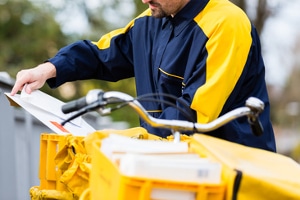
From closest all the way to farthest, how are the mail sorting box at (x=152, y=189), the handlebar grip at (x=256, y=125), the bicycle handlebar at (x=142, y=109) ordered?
the mail sorting box at (x=152, y=189), the bicycle handlebar at (x=142, y=109), the handlebar grip at (x=256, y=125)

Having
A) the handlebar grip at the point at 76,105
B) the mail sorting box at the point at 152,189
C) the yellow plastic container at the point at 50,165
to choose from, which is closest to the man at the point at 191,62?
the yellow plastic container at the point at 50,165

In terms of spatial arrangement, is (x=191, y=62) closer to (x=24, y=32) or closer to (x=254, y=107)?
(x=254, y=107)

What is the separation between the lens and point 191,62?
13.1 feet

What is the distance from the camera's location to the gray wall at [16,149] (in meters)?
5.41

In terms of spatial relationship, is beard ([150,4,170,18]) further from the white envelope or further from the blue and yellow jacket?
the white envelope

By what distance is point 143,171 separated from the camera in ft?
8.32

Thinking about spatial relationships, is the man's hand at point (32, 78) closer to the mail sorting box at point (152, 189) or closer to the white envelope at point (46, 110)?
the white envelope at point (46, 110)

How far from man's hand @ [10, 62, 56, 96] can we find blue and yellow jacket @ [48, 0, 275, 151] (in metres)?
0.12

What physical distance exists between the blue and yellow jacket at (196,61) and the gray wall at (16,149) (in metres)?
1.03

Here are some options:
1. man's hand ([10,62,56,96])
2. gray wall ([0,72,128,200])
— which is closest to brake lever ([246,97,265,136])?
man's hand ([10,62,56,96])

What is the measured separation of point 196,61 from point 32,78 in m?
0.92

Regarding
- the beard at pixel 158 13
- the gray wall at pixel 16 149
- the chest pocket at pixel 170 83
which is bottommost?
the gray wall at pixel 16 149

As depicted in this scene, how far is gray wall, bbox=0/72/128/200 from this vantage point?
541 centimetres

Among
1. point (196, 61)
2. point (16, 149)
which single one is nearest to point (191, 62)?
point (196, 61)
